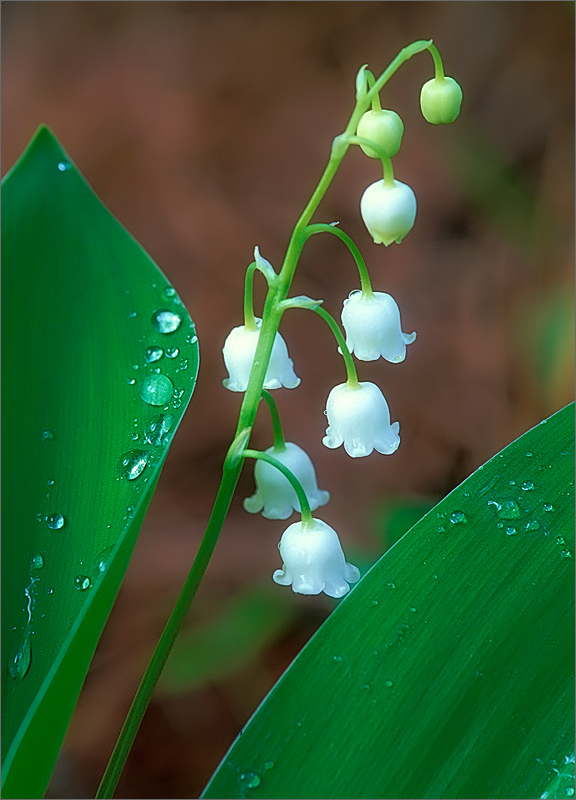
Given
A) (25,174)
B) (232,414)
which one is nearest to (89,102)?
(232,414)

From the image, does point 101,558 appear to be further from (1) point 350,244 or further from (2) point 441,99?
(2) point 441,99

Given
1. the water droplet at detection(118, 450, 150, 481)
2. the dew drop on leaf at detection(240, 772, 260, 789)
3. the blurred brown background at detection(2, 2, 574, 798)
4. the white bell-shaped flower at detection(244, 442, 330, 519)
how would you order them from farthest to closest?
the blurred brown background at detection(2, 2, 574, 798), the white bell-shaped flower at detection(244, 442, 330, 519), the water droplet at detection(118, 450, 150, 481), the dew drop on leaf at detection(240, 772, 260, 789)

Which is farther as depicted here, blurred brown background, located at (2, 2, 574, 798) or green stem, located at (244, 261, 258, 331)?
blurred brown background, located at (2, 2, 574, 798)

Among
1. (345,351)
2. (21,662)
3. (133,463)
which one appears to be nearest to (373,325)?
(345,351)

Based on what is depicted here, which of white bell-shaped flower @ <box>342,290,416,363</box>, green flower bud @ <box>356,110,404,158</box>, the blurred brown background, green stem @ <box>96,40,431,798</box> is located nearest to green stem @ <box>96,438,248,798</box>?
green stem @ <box>96,40,431,798</box>

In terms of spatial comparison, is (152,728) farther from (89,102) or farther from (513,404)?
(89,102)

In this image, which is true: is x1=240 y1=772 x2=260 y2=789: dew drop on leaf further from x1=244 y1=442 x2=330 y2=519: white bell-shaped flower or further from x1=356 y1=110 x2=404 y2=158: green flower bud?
x1=356 y1=110 x2=404 y2=158: green flower bud

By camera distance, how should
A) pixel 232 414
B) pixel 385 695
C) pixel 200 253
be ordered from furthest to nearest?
pixel 200 253, pixel 232 414, pixel 385 695
